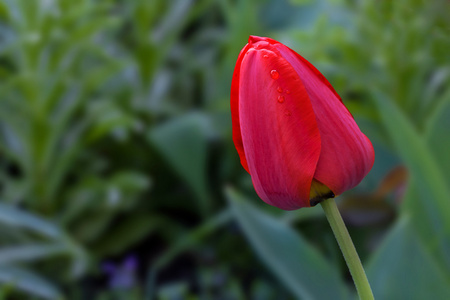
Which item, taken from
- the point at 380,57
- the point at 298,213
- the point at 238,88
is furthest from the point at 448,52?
the point at 238,88

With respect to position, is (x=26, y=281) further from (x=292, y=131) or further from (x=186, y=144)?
(x=292, y=131)

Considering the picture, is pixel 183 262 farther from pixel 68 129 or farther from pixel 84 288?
pixel 68 129

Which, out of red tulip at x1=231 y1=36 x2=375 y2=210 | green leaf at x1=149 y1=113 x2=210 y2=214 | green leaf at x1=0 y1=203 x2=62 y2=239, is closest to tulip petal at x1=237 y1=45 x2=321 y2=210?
red tulip at x1=231 y1=36 x2=375 y2=210

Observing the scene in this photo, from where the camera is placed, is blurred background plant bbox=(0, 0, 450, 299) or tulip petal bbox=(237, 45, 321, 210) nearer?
tulip petal bbox=(237, 45, 321, 210)

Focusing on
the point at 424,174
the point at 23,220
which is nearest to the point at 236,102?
the point at 424,174

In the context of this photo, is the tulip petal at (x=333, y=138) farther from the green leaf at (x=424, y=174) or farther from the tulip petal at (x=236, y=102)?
the green leaf at (x=424, y=174)

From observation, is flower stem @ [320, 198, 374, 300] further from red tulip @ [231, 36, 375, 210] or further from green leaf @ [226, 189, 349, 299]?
green leaf @ [226, 189, 349, 299]

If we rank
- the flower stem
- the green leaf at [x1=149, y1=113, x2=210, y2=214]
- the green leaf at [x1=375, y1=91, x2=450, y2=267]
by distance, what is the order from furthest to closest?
the green leaf at [x1=149, y1=113, x2=210, y2=214] < the green leaf at [x1=375, y1=91, x2=450, y2=267] < the flower stem
